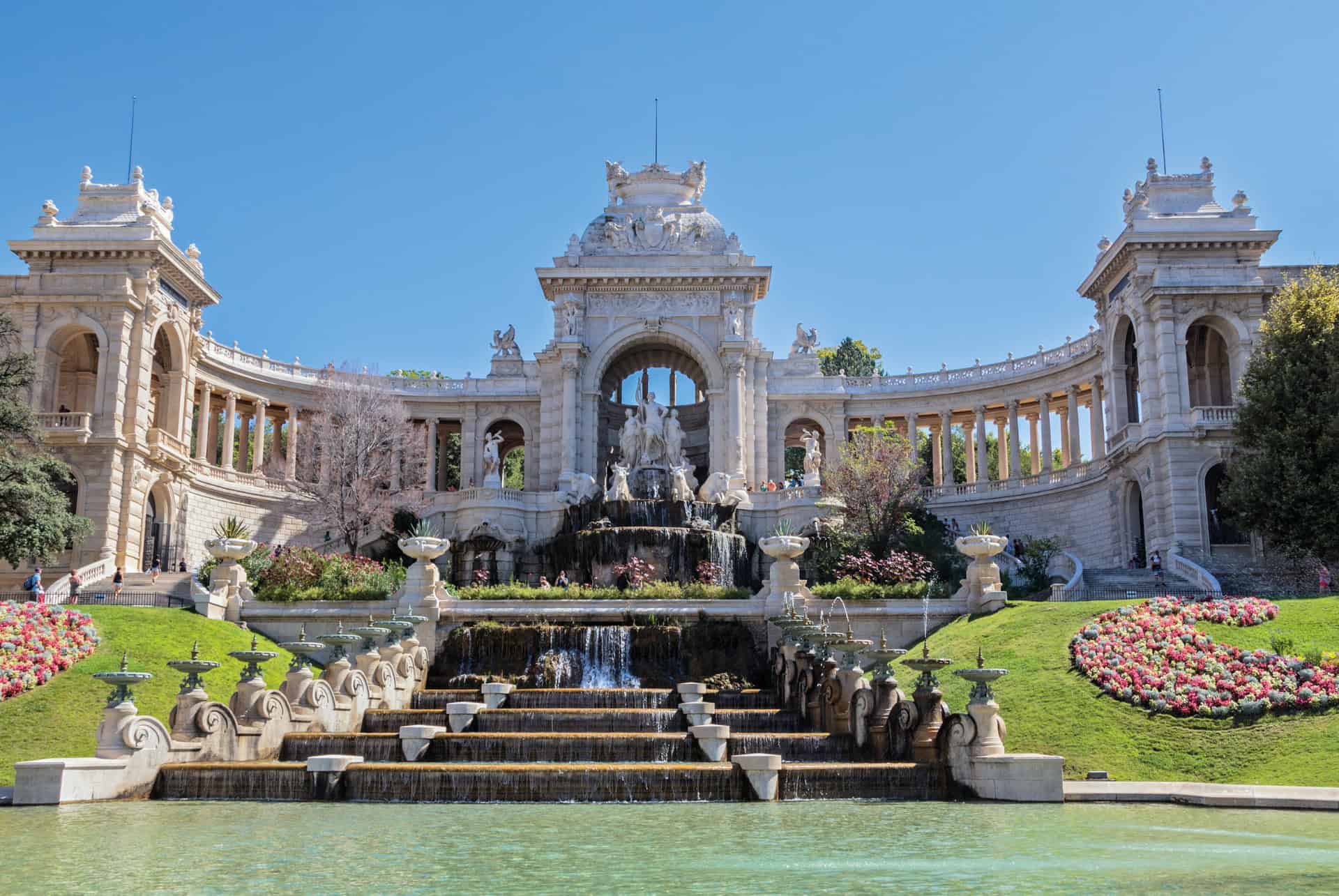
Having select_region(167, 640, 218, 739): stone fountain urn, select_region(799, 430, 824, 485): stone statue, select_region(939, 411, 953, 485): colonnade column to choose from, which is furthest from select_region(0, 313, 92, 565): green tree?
select_region(939, 411, 953, 485): colonnade column

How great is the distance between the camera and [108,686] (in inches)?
1054

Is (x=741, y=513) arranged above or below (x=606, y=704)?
above

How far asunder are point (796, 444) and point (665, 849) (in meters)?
63.0

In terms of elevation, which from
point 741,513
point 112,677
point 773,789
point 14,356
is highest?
point 14,356

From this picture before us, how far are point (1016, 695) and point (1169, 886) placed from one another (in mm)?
14845

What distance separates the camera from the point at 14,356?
38438mm

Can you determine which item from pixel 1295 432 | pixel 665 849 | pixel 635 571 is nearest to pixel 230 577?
pixel 635 571

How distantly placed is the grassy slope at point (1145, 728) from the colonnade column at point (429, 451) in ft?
135

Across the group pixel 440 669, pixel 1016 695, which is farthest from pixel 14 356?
pixel 1016 695

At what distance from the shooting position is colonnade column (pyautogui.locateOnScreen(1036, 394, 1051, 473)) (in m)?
65.4

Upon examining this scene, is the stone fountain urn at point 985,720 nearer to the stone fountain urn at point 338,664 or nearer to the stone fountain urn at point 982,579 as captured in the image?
the stone fountain urn at point 338,664

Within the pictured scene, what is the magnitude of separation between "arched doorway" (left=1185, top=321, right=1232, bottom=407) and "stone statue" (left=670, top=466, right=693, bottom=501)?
22.3 m

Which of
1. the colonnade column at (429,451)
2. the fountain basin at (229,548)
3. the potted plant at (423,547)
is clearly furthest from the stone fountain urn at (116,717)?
the colonnade column at (429,451)

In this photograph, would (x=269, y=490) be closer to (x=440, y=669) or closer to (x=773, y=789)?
(x=440, y=669)
